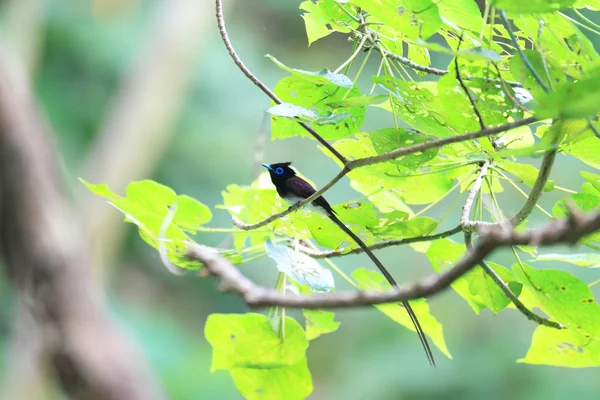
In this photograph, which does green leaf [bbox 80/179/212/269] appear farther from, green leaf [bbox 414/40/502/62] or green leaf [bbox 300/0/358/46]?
green leaf [bbox 414/40/502/62]

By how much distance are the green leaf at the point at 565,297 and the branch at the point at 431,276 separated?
0.31 m

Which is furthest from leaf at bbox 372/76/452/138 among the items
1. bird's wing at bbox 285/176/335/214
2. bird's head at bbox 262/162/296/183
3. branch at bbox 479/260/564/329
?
bird's head at bbox 262/162/296/183

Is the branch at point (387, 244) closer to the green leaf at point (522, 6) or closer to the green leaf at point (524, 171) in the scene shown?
the green leaf at point (524, 171)

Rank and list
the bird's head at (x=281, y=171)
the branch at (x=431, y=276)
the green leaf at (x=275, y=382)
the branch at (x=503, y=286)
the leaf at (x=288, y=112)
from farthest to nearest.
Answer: the bird's head at (x=281, y=171) < the green leaf at (x=275, y=382) < the branch at (x=503, y=286) < the leaf at (x=288, y=112) < the branch at (x=431, y=276)

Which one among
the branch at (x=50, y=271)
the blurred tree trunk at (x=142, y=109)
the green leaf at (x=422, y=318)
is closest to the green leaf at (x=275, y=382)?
the green leaf at (x=422, y=318)

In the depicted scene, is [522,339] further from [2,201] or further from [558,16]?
[558,16]

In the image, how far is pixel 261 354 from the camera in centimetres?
68

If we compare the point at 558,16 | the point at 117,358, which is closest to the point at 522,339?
the point at 117,358

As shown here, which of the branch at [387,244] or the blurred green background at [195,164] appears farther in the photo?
the blurred green background at [195,164]

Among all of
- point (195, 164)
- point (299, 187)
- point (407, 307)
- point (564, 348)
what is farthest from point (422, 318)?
point (195, 164)

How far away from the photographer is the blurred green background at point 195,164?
11.7ft

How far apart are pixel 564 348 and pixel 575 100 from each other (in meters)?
0.40

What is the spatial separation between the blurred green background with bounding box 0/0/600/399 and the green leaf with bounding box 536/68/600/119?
243 centimetres

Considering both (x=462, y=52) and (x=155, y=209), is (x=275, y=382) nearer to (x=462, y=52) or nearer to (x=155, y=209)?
(x=155, y=209)
